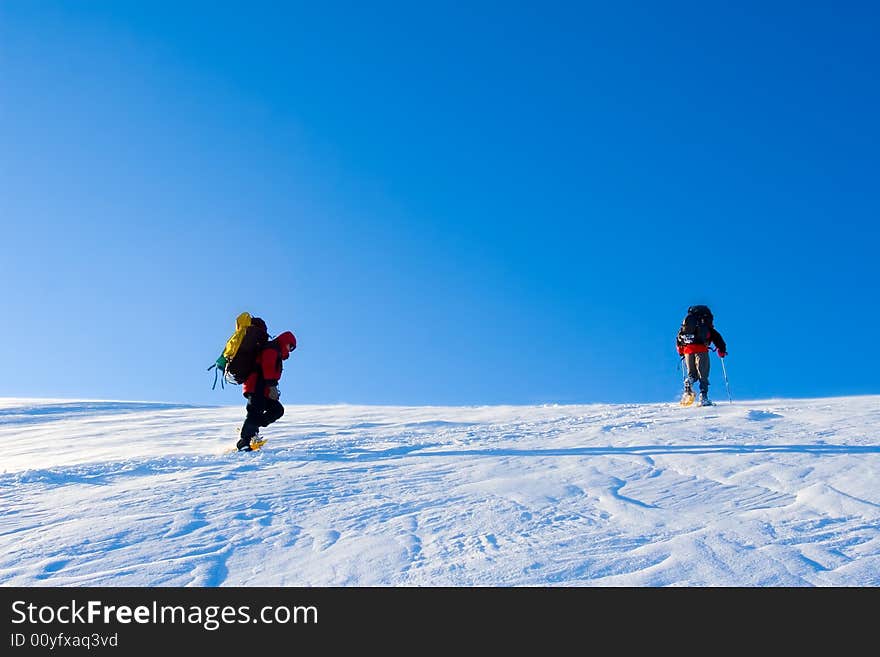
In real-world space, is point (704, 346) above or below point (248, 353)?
above

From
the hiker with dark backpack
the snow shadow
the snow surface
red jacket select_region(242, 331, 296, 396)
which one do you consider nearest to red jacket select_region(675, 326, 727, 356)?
the hiker with dark backpack

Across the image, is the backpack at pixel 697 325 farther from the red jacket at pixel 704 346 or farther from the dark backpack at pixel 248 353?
the dark backpack at pixel 248 353

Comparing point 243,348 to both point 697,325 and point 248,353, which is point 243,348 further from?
point 697,325

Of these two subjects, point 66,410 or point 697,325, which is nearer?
point 697,325

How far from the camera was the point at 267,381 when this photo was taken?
8.71 meters

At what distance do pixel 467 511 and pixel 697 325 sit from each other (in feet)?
34.4

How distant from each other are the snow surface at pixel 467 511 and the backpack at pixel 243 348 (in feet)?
3.59

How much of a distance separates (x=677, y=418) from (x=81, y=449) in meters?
9.36

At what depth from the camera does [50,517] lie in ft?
15.6

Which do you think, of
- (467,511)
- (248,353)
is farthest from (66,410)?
(467,511)
